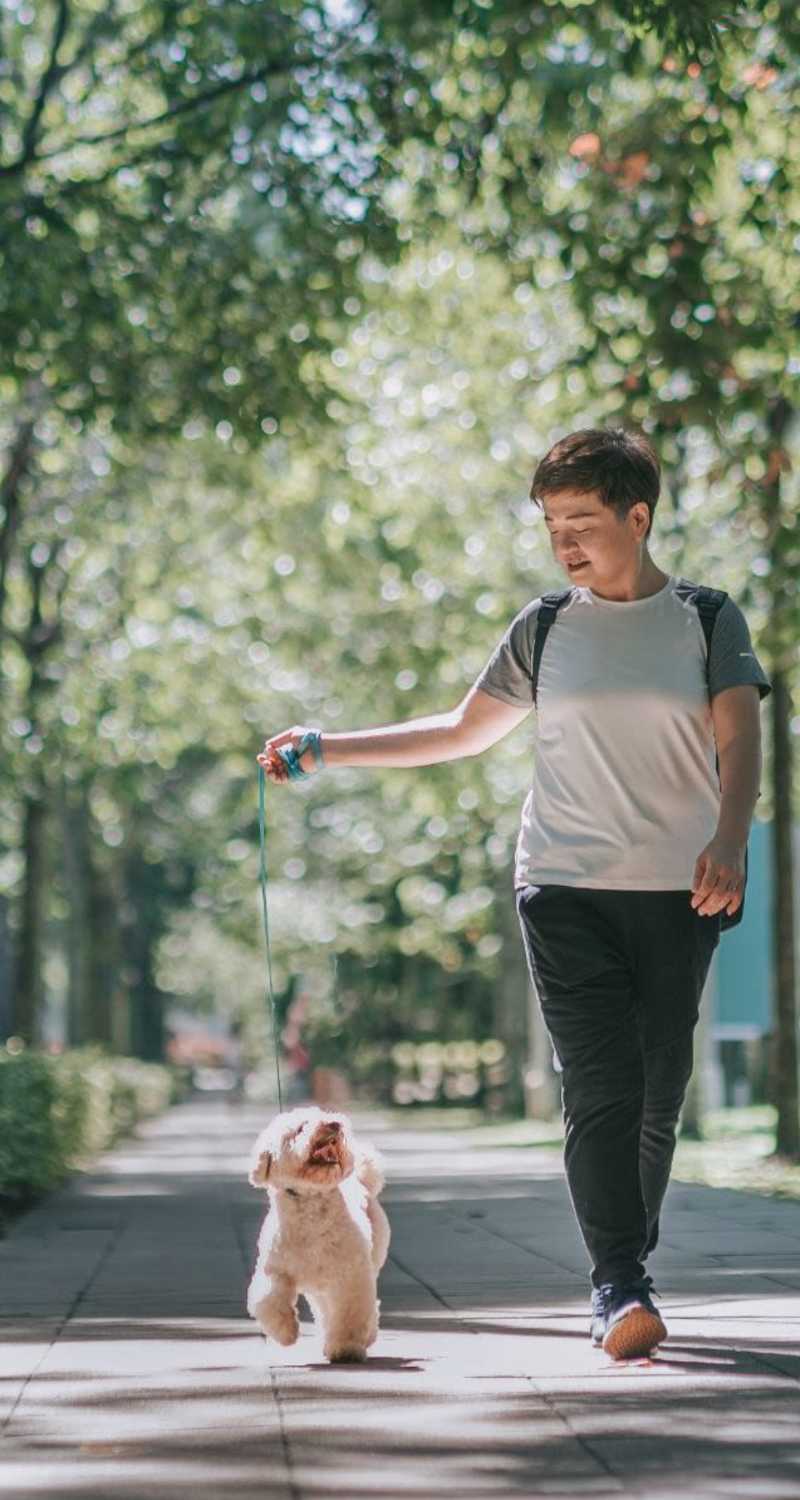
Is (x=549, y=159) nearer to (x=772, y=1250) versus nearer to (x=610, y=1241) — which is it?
(x=772, y=1250)

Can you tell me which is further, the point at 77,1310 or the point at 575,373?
the point at 575,373

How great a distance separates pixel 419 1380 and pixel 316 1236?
1.47 ft

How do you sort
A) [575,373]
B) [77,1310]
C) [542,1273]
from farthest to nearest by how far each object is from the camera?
[575,373] < [542,1273] < [77,1310]

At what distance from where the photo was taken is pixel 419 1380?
5.42 m

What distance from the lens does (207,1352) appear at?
6.21 metres

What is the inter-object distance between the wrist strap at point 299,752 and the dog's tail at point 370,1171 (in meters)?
1.00

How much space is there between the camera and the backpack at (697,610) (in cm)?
553

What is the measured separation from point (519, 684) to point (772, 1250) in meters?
3.86

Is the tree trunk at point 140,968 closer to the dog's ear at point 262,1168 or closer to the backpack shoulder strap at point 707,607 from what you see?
the dog's ear at point 262,1168

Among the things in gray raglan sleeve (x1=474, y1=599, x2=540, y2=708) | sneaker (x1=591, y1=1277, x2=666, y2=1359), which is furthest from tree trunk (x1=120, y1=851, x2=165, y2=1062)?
sneaker (x1=591, y1=1277, x2=666, y2=1359)

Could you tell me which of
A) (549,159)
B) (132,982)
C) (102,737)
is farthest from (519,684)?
(132,982)

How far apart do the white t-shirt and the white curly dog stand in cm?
81

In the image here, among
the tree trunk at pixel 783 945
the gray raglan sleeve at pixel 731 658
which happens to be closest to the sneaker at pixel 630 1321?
the gray raglan sleeve at pixel 731 658

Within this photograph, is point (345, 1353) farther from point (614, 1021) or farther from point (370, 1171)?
point (614, 1021)
